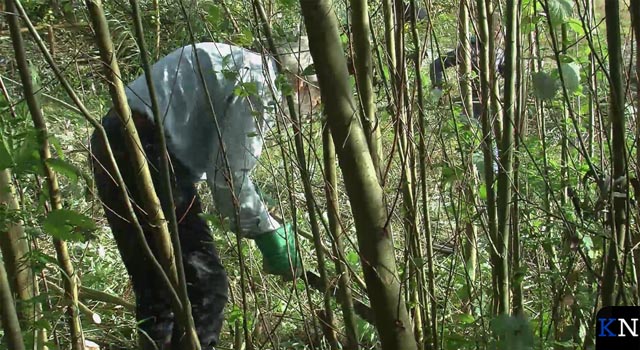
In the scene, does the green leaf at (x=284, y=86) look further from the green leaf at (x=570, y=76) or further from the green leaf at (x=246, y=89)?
the green leaf at (x=570, y=76)

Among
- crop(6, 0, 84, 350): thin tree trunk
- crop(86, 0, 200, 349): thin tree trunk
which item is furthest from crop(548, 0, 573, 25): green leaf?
crop(6, 0, 84, 350): thin tree trunk

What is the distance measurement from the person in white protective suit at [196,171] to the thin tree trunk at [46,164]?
21.7 inches

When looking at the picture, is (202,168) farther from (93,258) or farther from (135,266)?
(93,258)

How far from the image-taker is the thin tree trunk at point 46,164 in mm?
1731

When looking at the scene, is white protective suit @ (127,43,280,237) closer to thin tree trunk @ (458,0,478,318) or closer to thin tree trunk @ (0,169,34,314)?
thin tree trunk @ (458,0,478,318)

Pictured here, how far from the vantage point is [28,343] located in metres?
1.85

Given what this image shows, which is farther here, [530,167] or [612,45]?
[530,167]

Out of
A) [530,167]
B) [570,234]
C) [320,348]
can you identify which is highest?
[530,167]

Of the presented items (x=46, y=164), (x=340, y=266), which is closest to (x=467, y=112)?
(x=340, y=266)

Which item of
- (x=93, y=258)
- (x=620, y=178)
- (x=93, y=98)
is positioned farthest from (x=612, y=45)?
(x=93, y=98)

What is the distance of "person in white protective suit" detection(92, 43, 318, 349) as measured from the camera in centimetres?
291

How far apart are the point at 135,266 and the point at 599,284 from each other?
1906 millimetres

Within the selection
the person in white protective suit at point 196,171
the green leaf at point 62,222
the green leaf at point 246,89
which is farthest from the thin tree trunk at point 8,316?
the person in white protective suit at point 196,171

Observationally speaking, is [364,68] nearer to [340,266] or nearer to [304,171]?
[304,171]
